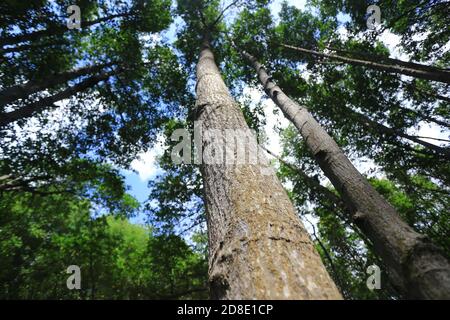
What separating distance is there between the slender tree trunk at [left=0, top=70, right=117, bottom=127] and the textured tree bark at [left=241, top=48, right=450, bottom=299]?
6.20 meters

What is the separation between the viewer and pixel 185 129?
9.34 metres

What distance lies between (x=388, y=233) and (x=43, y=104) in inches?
309

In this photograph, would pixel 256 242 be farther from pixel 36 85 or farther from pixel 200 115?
pixel 36 85

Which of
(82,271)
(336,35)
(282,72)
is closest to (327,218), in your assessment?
(282,72)

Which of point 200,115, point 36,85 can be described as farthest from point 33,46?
point 200,115

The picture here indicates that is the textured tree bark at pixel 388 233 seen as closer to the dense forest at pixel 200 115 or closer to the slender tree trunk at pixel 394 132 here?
the dense forest at pixel 200 115

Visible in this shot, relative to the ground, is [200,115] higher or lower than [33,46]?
lower

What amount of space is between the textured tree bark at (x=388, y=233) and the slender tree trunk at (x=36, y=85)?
6227 millimetres

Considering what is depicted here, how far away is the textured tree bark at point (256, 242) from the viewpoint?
3.56 ft

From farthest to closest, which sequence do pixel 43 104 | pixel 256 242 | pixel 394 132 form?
pixel 394 132 < pixel 43 104 < pixel 256 242

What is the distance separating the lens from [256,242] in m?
1.28

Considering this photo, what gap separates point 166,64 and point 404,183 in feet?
48.3

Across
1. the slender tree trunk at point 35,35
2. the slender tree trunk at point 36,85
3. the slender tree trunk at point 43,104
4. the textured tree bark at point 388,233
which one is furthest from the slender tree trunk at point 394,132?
the slender tree trunk at point 35,35

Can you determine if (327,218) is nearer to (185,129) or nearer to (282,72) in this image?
(282,72)
